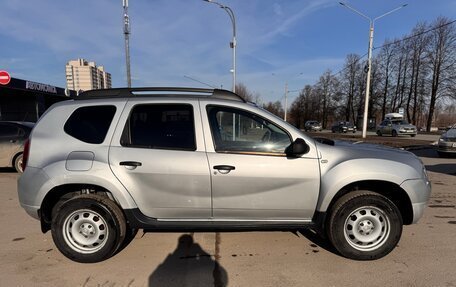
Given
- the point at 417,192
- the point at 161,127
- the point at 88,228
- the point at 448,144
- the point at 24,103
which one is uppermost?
the point at 24,103

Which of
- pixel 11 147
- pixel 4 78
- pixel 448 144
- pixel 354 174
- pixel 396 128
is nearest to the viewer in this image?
pixel 354 174

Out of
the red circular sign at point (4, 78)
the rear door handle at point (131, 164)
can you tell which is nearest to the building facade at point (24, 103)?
the red circular sign at point (4, 78)

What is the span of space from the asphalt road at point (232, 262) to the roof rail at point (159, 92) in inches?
75.3

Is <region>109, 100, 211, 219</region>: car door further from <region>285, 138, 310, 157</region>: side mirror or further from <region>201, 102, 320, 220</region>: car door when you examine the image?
<region>285, 138, 310, 157</region>: side mirror

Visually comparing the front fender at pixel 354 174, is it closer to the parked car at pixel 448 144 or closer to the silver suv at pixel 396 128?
the parked car at pixel 448 144

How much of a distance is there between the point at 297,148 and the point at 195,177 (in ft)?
3.82

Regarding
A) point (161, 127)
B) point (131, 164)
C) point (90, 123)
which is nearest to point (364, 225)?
point (161, 127)

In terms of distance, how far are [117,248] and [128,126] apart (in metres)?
1.45

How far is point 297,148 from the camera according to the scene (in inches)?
140

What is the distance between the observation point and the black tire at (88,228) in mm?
3729

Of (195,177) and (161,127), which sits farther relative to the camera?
(161,127)

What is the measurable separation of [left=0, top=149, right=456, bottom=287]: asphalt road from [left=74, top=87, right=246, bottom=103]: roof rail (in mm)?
1913

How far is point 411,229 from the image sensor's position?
15.8ft

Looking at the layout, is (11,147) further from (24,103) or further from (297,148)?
(24,103)
